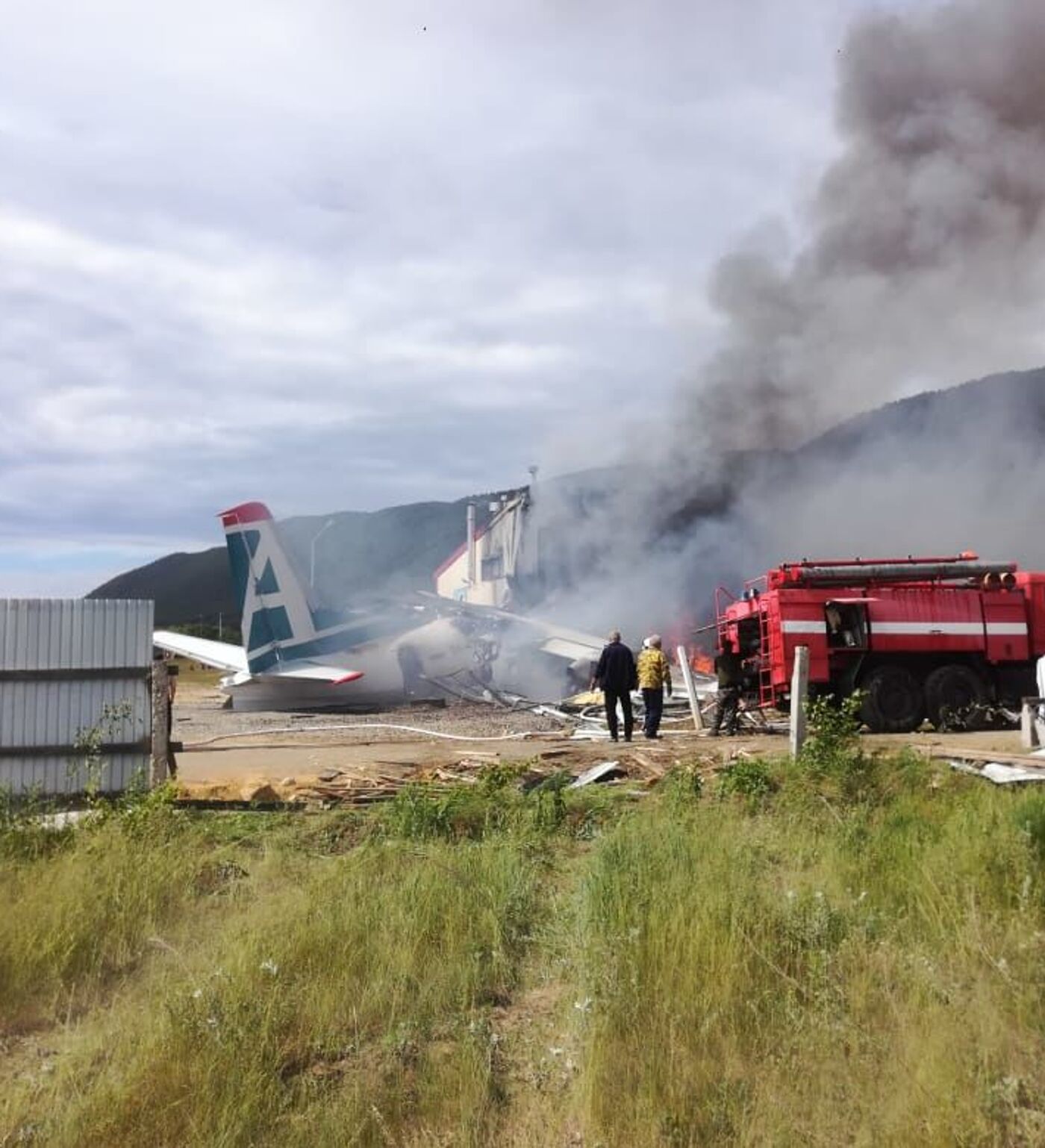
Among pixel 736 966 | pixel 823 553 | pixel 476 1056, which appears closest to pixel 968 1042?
pixel 736 966

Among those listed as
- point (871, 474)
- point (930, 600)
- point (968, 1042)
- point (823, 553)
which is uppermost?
point (871, 474)

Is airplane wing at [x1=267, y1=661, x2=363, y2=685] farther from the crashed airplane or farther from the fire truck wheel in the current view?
the fire truck wheel

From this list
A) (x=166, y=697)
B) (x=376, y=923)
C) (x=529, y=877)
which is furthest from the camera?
(x=166, y=697)

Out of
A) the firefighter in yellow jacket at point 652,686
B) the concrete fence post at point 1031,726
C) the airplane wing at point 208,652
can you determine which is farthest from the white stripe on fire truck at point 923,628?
the airplane wing at point 208,652

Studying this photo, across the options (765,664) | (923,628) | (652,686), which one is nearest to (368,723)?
(652,686)

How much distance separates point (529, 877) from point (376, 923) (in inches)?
54.7

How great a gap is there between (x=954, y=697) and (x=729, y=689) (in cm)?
308

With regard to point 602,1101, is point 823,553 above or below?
above

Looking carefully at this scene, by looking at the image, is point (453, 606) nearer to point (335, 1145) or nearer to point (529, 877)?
point (529, 877)

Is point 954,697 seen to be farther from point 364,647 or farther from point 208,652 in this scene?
point 208,652

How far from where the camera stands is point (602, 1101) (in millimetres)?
3422

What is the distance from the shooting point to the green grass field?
3357mm

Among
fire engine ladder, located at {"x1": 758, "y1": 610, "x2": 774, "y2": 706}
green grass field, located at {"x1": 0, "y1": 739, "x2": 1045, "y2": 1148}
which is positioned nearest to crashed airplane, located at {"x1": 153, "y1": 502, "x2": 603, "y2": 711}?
fire engine ladder, located at {"x1": 758, "y1": 610, "x2": 774, "y2": 706}

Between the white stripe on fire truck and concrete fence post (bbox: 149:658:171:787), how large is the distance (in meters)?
8.81
